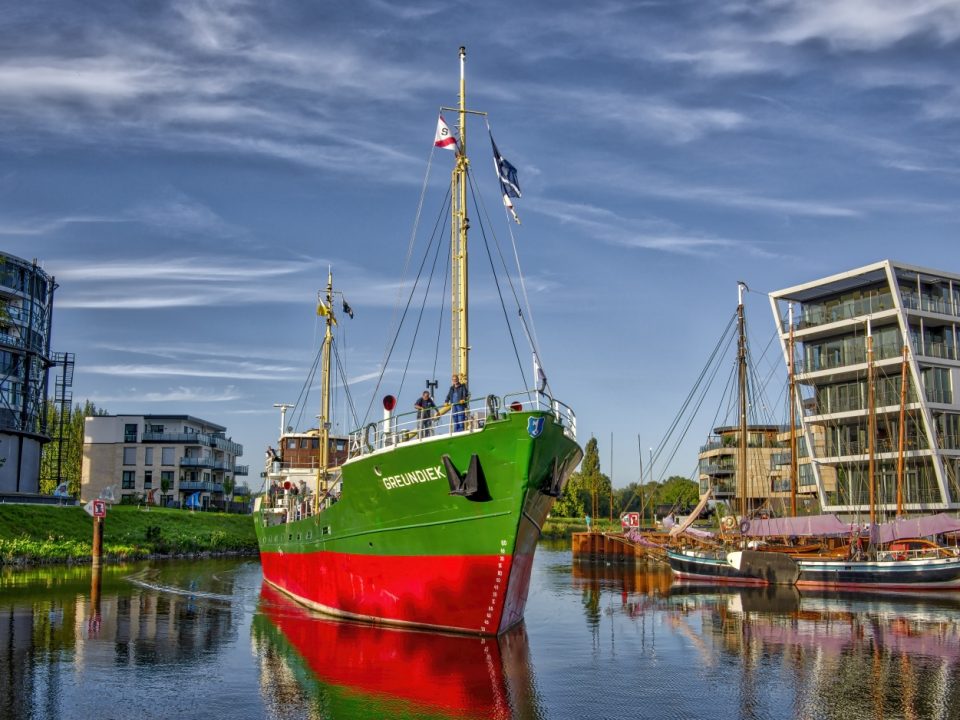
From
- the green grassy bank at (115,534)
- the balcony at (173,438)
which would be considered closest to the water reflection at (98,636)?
the green grassy bank at (115,534)

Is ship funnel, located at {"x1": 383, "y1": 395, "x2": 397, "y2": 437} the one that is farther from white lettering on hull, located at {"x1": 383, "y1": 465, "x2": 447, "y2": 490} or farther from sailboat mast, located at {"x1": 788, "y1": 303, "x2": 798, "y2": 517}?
sailboat mast, located at {"x1": 788, "y1": 303, "x2": 798, "y2": 517}

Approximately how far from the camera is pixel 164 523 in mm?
71500

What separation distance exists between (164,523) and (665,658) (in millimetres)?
58106

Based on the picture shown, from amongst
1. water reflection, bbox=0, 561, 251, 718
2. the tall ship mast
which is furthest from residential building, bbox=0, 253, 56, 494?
the tall ship mast

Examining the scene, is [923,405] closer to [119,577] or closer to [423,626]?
[423,626]

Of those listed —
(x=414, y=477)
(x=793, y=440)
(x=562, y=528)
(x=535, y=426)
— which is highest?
(x=793, y=440)

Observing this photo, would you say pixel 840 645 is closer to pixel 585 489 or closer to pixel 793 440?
pixel 793 440

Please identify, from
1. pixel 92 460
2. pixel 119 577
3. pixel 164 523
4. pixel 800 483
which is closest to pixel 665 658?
pixel 119 577

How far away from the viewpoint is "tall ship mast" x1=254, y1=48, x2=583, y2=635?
2314 cm

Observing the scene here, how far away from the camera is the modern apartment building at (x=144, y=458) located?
10169 centimetres

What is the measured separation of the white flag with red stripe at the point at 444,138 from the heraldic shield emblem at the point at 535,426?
10.7m

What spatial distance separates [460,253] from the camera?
96.6 ft

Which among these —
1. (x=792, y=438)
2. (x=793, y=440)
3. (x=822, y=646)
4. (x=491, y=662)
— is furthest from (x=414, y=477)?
(x=792, y=438)

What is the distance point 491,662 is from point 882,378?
44217 millimetres
